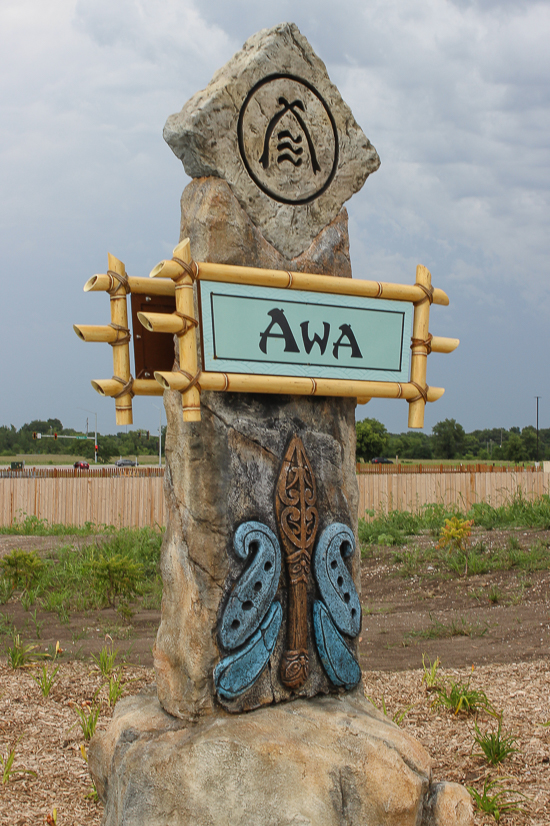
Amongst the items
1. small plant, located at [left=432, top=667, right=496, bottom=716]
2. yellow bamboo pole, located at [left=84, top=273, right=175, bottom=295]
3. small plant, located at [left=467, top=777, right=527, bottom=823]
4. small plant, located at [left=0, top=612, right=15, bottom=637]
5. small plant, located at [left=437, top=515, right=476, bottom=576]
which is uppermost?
yellow bamboo pole, located at [left=84, top=273, right=175, bottom=295]

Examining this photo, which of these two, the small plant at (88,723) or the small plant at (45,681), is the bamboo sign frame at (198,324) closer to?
the small plant at (88,723)

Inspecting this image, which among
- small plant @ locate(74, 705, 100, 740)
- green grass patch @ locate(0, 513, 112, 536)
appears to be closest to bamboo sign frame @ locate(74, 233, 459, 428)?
small plant @ locate(74, 705, 100, 740)

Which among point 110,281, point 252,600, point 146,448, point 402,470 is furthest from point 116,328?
Result: point 146,448

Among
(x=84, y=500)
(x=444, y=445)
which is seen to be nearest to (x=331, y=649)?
(x=84, y=500)

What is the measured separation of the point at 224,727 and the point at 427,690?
2.72m

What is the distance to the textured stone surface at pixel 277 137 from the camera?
10.5 feet

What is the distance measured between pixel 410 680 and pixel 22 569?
16.6 ft

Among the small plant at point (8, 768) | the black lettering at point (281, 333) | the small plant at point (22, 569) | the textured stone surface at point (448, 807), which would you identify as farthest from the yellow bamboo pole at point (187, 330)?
the small plant at point (22, 569)

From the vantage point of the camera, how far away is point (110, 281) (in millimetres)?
3115

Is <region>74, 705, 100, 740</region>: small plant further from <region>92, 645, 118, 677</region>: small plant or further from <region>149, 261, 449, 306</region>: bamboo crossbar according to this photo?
<region>149, 261, 449, 306</region>: bamboo crossbar

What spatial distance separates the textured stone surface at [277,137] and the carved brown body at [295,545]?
1065mm

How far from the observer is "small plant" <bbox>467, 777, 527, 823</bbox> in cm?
354

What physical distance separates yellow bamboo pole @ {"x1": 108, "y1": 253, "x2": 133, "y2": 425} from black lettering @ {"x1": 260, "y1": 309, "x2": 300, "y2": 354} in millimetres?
632

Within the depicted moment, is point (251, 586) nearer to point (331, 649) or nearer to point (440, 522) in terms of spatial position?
point (331, 649)
